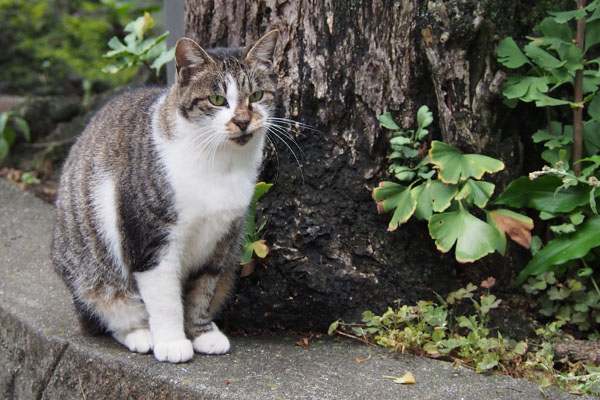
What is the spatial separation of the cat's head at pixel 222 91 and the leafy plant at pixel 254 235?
442mm

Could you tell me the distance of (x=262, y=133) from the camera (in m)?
2.74

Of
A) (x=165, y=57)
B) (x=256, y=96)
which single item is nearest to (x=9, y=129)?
(x=165, y=57)

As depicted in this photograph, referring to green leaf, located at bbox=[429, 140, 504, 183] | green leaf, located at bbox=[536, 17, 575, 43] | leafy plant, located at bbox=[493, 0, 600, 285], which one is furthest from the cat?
green leaf, located at bbox=[536, 17, 575, 43]

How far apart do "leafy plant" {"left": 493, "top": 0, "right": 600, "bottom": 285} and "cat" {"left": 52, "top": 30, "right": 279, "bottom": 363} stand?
1.13 meters

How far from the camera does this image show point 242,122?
2.58 meters

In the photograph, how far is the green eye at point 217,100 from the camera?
8.59 ft

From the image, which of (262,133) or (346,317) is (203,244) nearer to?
(262,133)

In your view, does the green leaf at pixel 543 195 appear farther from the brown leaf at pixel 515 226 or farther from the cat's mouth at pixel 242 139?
the cat's mouth at pixel 242 139

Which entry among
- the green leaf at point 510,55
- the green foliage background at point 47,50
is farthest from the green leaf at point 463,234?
the green foliage background at point 47,50

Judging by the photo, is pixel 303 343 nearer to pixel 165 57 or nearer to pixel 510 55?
pixel 510 55

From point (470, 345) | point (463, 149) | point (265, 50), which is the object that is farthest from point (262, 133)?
point (470, 345)

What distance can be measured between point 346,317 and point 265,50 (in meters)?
1.22

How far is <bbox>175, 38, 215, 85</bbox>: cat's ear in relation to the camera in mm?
2586

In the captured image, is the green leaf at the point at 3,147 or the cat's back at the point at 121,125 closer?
the cat's back at the point at 121,125
